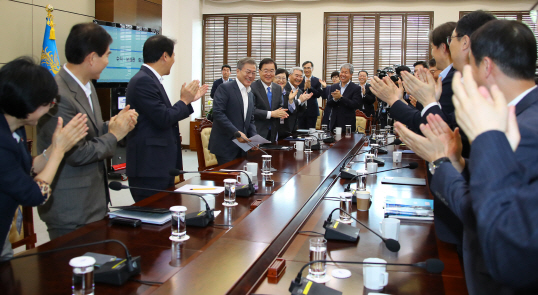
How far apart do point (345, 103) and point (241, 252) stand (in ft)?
17.8

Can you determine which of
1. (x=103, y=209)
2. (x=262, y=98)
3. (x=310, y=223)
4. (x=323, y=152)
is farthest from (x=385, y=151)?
(x=103, y=209)

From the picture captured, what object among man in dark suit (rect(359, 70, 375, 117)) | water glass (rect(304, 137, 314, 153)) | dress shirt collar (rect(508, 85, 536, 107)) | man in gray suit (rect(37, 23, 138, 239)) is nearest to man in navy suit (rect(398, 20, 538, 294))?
dress shirt collar (rect(508, 85, 536, 107))

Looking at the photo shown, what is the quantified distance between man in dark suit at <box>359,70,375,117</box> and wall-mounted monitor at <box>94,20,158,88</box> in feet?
12.6

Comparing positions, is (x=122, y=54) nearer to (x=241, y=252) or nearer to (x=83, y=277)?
(x=241, y=252)

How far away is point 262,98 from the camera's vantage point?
16.4 feet

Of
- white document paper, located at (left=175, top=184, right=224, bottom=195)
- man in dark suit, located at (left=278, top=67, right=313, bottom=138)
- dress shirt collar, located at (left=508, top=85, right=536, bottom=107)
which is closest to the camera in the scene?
dress shirt collar, located at (left=508, top=85, right=536, bottom=107)

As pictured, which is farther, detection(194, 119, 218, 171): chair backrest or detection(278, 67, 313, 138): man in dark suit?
detection(278, 67, 313, 138): man in dark suit

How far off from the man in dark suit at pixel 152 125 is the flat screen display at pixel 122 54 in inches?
126

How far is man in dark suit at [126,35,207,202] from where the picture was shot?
9.18ft

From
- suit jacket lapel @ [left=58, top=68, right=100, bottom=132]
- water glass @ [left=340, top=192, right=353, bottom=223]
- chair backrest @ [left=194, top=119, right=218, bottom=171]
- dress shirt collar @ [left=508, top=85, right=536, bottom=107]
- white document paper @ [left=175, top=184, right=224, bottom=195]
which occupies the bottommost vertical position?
water glass @ [left=340, top=192, right=353, bottom=223]

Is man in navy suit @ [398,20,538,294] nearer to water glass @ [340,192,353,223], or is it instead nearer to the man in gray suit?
water glass @ [340,192,353,223]

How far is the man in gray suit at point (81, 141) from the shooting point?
2.03m

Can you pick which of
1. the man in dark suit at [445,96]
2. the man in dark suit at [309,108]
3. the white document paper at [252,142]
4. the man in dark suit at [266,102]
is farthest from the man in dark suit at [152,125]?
the man in dark suit at [309,108]

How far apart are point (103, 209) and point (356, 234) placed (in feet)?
4.15
